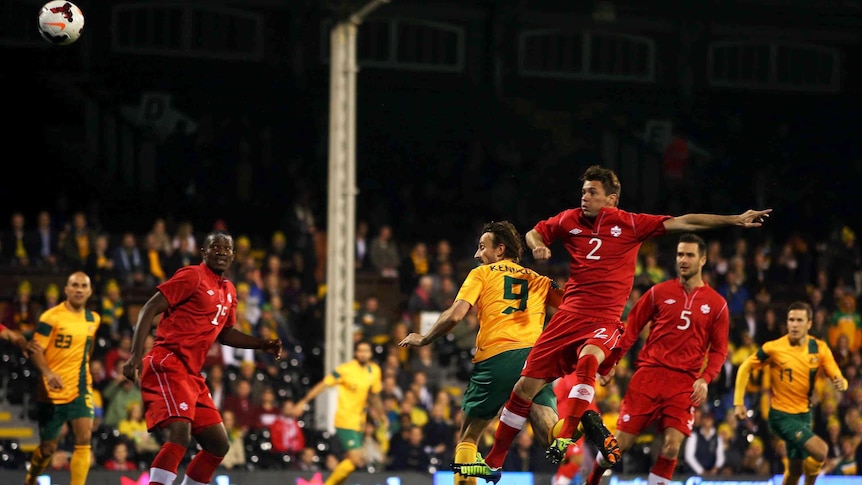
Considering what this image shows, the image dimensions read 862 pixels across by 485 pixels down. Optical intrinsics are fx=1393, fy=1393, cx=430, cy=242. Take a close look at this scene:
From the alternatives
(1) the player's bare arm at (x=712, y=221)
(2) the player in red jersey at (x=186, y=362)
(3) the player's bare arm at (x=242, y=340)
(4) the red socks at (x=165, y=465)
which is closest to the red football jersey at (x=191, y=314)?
(2) the player in red jersey at (x=186, y=362)

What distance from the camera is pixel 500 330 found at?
10.3 m

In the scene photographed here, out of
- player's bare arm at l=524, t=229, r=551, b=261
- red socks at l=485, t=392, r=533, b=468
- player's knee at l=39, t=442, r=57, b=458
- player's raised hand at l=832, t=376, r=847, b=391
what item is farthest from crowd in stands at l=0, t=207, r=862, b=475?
player's bare arm at l=524, t=229, r=551, b=261

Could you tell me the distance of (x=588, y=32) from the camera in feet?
100

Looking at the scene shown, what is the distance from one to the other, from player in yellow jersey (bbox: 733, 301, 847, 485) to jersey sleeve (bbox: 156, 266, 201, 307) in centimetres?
570

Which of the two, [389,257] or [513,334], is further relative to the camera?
A: [389,257]

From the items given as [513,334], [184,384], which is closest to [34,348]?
[184,384]

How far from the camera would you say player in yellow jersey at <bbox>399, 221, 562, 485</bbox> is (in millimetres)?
10242

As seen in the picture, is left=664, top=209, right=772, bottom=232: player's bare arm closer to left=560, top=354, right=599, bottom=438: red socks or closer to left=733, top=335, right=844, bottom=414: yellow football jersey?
left=560, top=354, right=599, bottom=438: red socks

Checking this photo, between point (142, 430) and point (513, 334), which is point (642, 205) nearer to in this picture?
point (142, 430)

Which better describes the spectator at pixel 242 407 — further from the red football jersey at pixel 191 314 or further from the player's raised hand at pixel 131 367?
the player's raised hand at pixel 131 367

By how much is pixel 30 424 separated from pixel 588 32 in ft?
54.3

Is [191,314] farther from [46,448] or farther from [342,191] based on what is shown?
[342,191]

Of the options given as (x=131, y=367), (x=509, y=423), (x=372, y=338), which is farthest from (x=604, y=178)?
(x=372, y=338)

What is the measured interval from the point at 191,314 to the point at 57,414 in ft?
10.1
